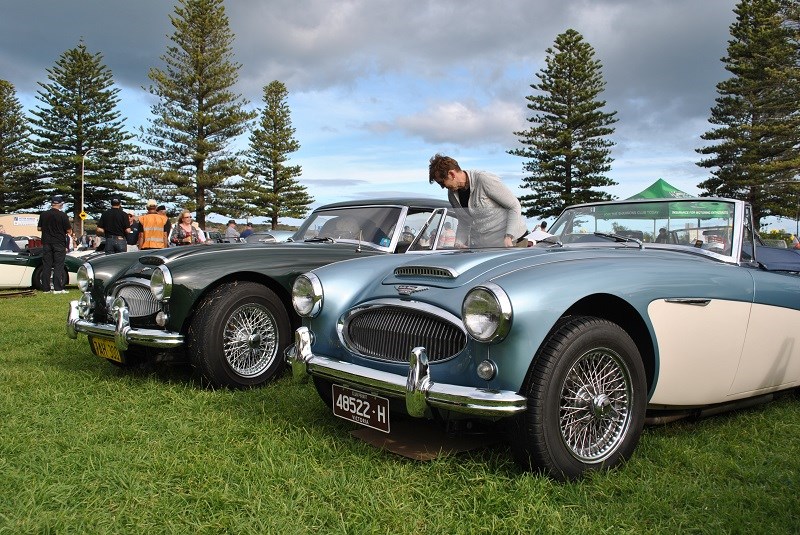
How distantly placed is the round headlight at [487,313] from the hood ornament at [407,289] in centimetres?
40

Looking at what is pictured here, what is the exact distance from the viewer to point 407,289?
3.12 m

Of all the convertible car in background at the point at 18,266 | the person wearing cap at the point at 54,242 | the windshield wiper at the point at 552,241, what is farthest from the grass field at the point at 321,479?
the convertible car in background at the point at 18,266

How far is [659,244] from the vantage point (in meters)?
4.04

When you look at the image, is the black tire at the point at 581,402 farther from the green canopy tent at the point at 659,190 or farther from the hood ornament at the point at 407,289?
the green canopy tent at the point at 659,190

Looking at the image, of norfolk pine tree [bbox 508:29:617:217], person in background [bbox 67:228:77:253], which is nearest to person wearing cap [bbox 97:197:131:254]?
person in background [bbox 67:228:77:253]

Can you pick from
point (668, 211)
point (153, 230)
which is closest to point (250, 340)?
point (668, 211)

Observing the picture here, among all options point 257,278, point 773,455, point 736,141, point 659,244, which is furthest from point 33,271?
point 736,141

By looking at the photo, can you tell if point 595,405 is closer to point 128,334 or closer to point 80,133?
point 128,334

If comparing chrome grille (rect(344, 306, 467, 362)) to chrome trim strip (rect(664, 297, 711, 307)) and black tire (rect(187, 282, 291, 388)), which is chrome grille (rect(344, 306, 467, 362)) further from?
black tire (rect(187, 282, 291, 388))

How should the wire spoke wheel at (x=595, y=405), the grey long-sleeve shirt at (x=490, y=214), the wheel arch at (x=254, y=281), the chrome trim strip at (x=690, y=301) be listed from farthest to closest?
the grey long-sleeve shirt at (x=490, y=214) < the wheel arch at (x=254, y=281) < the chrome trim strip at (x=690, y=301) < the wire spoke wheel at (x=595, y=405)

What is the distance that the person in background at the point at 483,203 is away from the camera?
4613 mm

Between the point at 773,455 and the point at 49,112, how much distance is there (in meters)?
45.8

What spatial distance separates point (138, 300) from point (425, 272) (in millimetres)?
2559

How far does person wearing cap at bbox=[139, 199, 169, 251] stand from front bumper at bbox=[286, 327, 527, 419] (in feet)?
24.7
